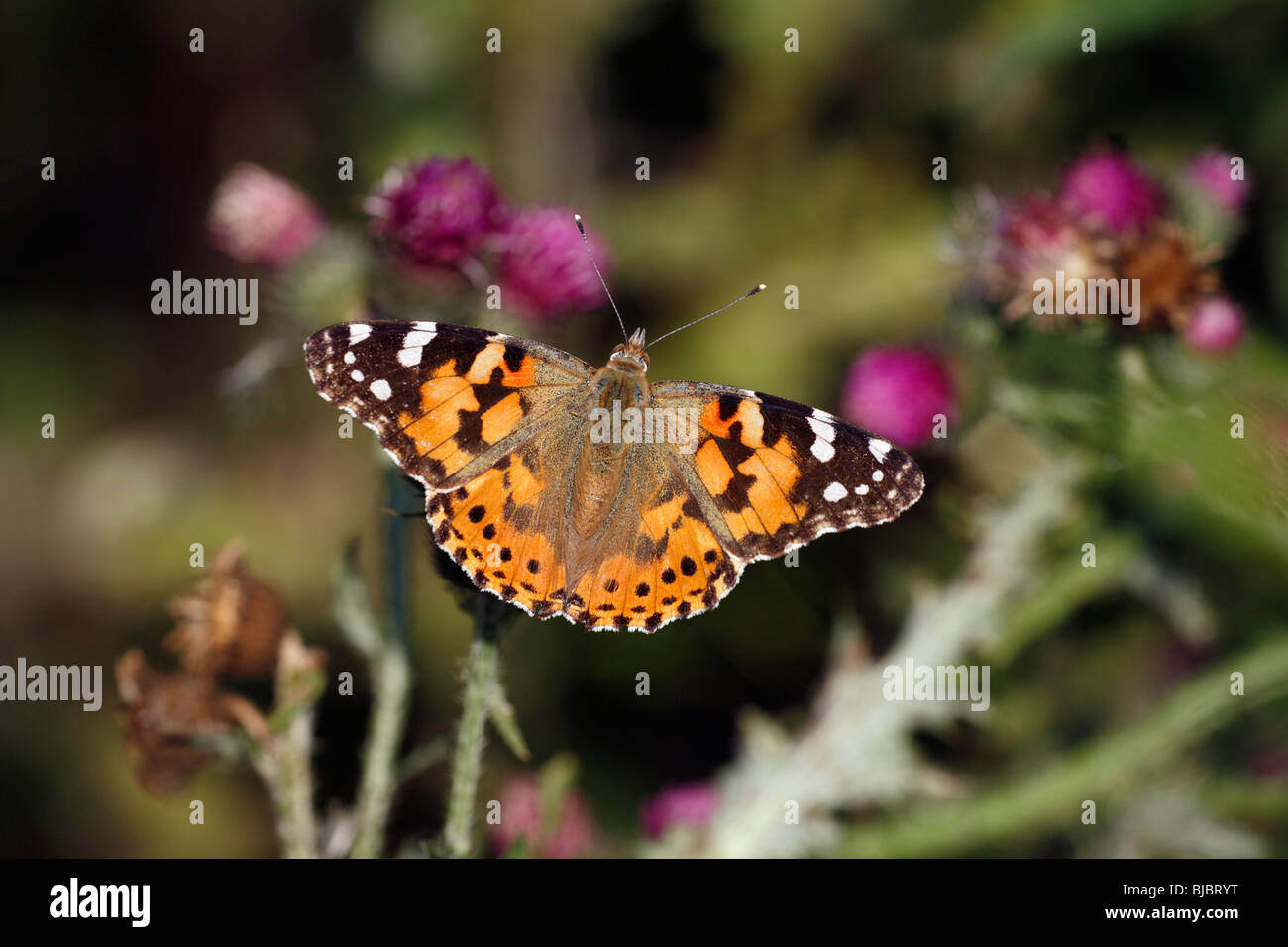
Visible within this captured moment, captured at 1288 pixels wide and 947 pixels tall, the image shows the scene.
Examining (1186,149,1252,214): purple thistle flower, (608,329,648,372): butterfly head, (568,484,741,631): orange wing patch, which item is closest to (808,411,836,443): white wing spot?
(568,484,741,631): orange wing patch

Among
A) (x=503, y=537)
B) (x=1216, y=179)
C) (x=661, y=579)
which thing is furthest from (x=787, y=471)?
(x=1216, y=179)

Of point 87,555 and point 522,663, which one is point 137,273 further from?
point 522,663

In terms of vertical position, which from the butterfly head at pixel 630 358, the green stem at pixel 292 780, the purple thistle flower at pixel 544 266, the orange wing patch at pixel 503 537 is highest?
the purple thistle flower at pixel 544 266

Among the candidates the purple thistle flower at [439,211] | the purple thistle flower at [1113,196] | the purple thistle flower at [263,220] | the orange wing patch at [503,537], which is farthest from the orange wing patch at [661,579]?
the purple thistle flower at [1113,196]

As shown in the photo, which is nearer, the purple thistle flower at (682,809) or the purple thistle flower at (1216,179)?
the purple thistle flower at (682,809)

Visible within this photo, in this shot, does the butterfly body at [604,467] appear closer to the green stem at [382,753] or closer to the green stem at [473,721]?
the green stem at [473,721]

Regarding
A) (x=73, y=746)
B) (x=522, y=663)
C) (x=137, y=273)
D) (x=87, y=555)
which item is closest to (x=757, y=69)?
(x=522, y=663)
